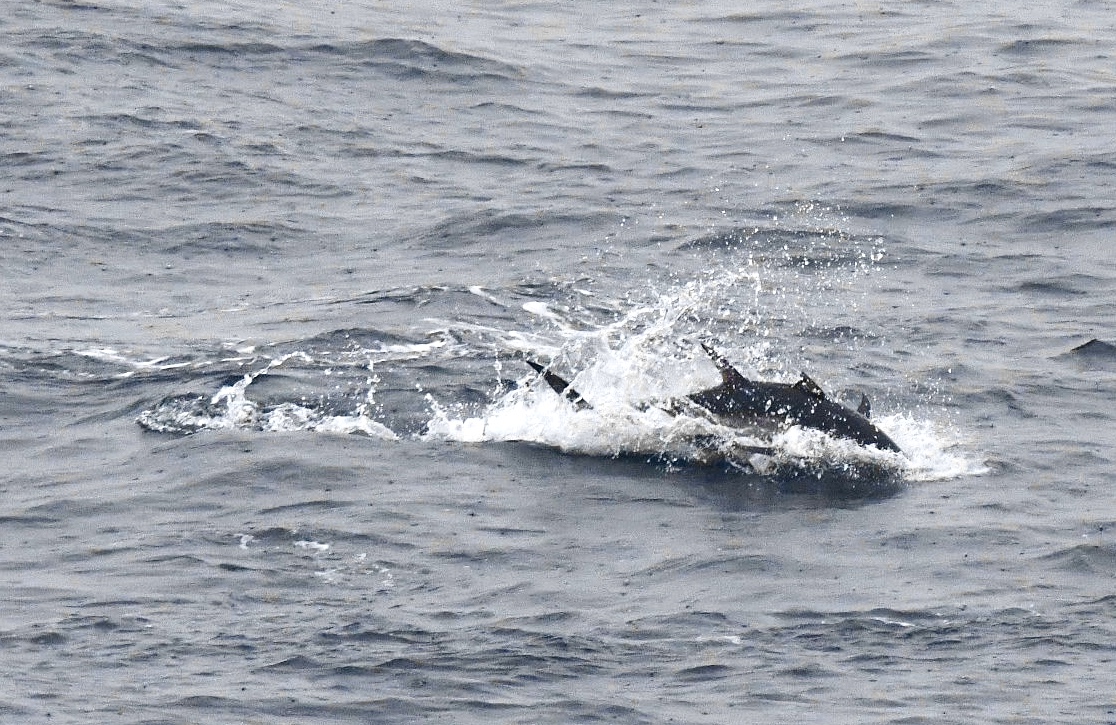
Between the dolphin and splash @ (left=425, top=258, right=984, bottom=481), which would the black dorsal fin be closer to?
splash @ (left=425, top=258, right=984, bottom=481)

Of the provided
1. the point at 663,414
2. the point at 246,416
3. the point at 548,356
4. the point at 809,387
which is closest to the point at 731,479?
the point at 809,387

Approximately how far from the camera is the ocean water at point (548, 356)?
13688 mm

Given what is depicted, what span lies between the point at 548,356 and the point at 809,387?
4000mm

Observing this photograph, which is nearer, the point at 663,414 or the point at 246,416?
the point at 663,414

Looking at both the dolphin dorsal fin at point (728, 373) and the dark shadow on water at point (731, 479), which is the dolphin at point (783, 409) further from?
the dark shadow on water at point (731, 479)

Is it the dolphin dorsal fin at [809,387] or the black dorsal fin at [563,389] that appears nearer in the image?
the dolphin dorsal fin at [809,387]

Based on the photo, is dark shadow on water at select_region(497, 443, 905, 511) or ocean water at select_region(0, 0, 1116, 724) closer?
ocean water at select_region(0, 0, 1116, 724)

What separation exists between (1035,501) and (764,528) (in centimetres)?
238

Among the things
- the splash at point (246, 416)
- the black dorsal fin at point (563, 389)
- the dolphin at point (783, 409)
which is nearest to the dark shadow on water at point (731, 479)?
the dolphin at point (783, 409)

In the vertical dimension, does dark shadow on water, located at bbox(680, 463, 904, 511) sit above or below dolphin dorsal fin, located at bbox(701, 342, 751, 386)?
below

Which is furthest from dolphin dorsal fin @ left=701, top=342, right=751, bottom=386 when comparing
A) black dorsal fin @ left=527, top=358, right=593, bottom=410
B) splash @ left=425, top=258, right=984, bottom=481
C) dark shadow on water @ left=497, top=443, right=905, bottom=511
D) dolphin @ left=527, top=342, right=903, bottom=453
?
black dorsal fin @ left=527, top=358, right=593, bottom=410

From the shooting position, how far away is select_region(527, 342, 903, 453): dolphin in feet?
58.2

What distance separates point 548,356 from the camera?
20938 mm

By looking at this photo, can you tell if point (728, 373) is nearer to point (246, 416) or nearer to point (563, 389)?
point (563, 389)
